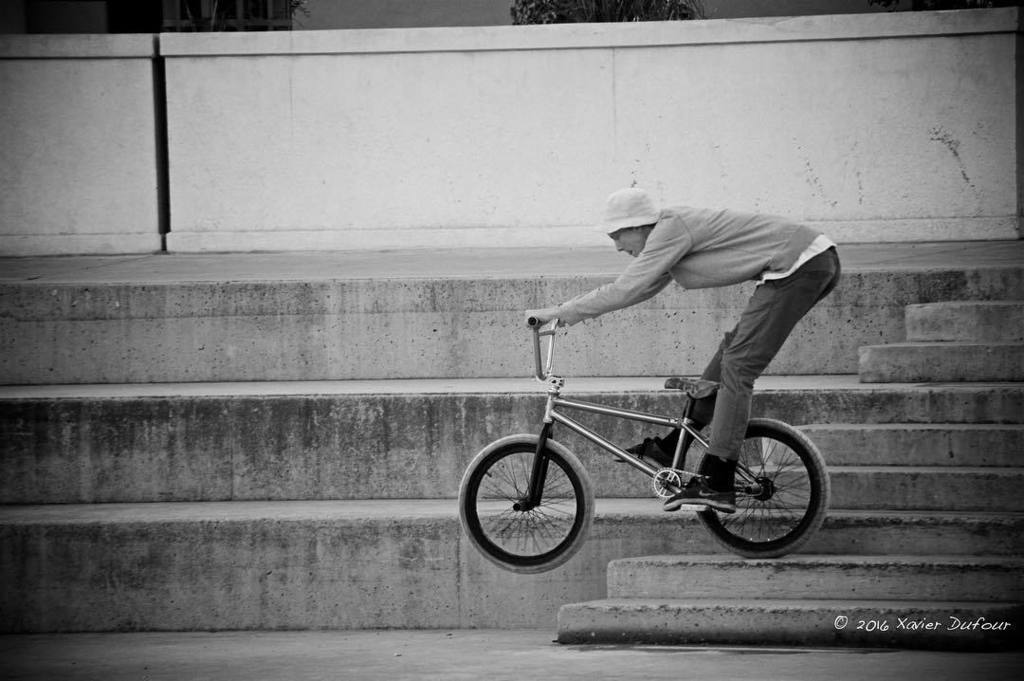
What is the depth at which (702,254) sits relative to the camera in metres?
6.64

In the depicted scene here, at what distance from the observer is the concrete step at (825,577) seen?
652 centimetres

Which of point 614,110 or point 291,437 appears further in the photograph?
point 614,110

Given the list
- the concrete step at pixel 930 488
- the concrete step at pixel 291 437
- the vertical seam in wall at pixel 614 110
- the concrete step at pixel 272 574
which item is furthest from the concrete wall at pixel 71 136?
the concrete step at pixel 930 488

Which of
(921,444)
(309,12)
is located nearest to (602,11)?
(309,12)

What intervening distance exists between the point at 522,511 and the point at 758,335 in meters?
1.46

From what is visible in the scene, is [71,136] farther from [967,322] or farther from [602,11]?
[967,322]

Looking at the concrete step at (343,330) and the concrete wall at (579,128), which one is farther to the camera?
the concrete wall at (579,128)

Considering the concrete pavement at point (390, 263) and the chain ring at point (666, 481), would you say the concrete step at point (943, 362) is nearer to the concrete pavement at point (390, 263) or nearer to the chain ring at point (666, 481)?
the concrete pavement at point (390, 263)

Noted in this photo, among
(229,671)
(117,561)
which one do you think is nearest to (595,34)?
(117,561)

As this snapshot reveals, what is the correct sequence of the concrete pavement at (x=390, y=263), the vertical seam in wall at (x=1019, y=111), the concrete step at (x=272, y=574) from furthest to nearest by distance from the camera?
the vertical seam in wall at (x=1019, y=111) < the concrete pavement at (x=390, y=263) < the concrete step at (x=272, y=574)

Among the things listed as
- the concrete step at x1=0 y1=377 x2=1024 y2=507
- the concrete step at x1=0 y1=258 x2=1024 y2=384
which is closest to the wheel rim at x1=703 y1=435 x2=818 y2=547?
the concrete step at x1=0 y1=377 x2=1024 y2=507

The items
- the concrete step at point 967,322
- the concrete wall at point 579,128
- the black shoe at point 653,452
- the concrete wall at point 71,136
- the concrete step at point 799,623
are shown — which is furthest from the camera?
the concrete wall at point 71,136

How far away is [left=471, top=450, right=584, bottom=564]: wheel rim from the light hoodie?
83 centimetres

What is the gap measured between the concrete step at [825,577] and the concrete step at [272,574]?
0.58 m
